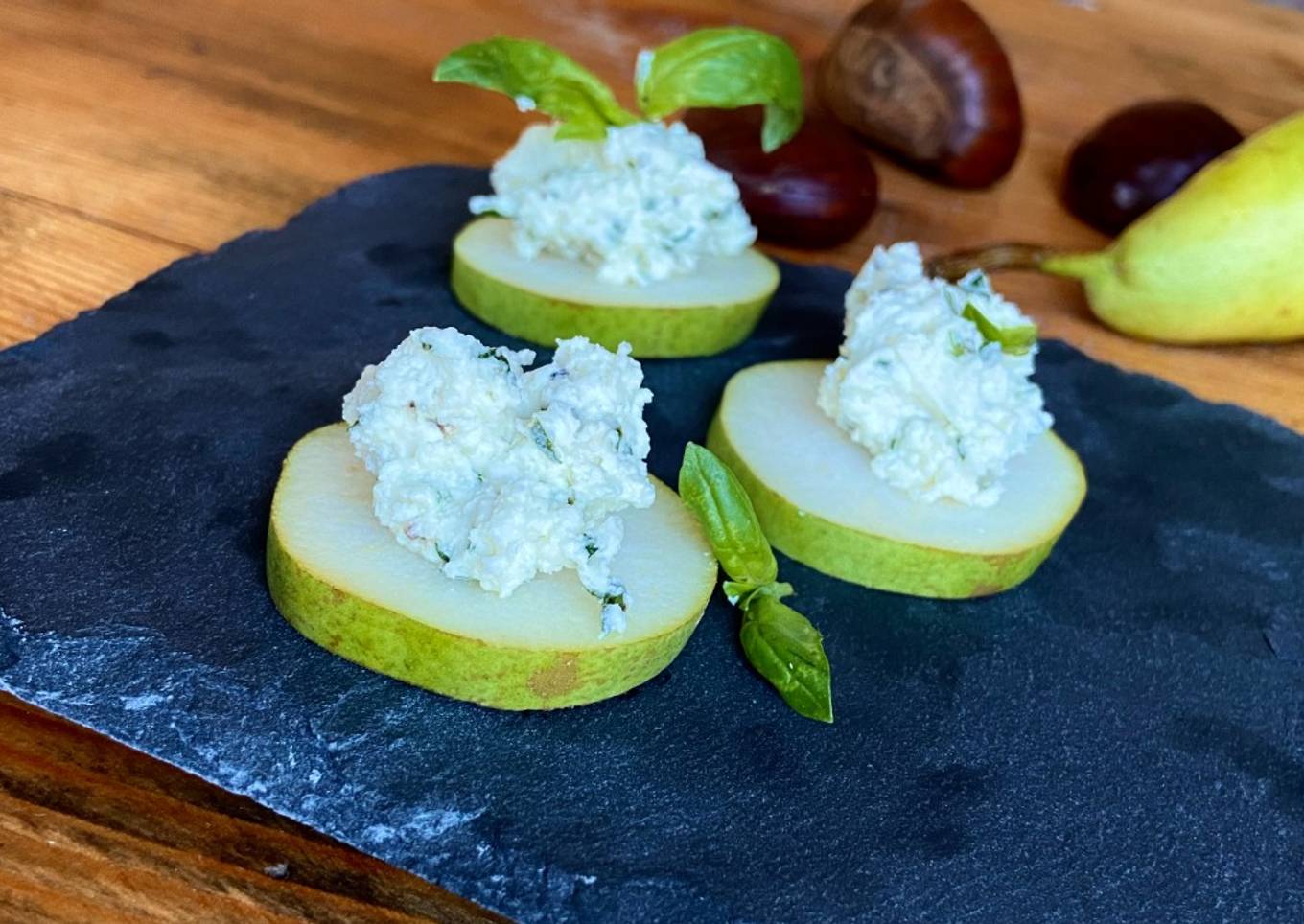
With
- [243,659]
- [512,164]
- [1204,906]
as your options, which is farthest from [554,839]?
[512,164]

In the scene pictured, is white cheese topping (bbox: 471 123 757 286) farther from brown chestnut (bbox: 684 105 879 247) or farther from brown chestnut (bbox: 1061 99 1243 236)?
brown chestnut (bbox: 1061 99 1243 236)

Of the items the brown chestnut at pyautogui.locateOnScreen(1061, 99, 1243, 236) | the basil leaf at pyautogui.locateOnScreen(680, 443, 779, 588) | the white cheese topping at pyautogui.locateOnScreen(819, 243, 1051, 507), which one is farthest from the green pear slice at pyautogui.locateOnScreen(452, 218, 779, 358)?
the brown chestnut at pyautogui.locateOnScreen(1061, 99, 1243, 236)

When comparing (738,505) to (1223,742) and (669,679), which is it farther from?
(1223,742)

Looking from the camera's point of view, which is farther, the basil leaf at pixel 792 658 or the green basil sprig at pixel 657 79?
the green basil sprig at pixel 657 79

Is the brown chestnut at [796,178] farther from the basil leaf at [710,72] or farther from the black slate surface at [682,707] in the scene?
the black slate surface at [682,707]

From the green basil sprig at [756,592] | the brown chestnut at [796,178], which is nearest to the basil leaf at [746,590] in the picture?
the green basil sprig at [756,592]

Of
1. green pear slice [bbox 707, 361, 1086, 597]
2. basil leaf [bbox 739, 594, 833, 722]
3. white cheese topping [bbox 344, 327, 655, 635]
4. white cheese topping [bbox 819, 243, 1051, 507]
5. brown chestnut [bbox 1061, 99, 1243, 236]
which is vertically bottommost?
brown chestnut [bbox 1061, 99, 1243, 236]

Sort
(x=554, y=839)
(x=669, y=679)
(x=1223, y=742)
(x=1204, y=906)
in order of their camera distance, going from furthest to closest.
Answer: (x=1223, y=742)
(x=669, y=679)
(x=1204, y=906)
(x=554, y=839)
